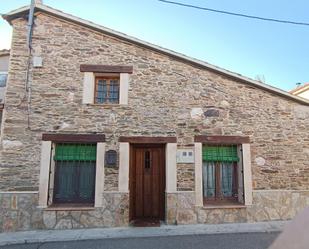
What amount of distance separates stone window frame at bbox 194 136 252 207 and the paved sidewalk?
65 centimetres

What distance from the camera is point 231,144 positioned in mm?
7004

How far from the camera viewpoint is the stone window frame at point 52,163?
6211 mm

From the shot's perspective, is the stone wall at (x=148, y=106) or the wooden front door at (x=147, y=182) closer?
the stone wall at (x=148, y=106)

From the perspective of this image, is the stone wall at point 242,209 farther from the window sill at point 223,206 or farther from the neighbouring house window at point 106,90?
the neighbouring house window at point 106,90

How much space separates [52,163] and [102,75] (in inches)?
108

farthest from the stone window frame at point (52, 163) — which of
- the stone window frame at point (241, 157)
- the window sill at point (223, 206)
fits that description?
the window sill at point (223, 206)

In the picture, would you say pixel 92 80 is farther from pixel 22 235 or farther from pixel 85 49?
pixel 22 235

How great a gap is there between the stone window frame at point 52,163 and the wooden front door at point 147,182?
0.85 m

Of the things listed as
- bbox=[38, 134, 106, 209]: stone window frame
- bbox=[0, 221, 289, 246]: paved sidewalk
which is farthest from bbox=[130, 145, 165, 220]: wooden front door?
bbox=[38, 134, 106, 209]: stone window frame

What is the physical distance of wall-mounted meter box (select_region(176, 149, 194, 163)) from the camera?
21.8 feet

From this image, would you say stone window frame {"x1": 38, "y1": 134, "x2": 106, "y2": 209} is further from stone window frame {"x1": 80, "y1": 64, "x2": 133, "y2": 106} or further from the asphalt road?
the asphalt road

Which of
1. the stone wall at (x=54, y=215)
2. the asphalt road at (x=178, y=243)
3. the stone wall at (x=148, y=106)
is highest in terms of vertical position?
the stone wall at (x=148, y=106)

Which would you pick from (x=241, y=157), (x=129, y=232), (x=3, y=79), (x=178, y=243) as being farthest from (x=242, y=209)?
(x=3, y=79)

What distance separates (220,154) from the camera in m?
7.02
